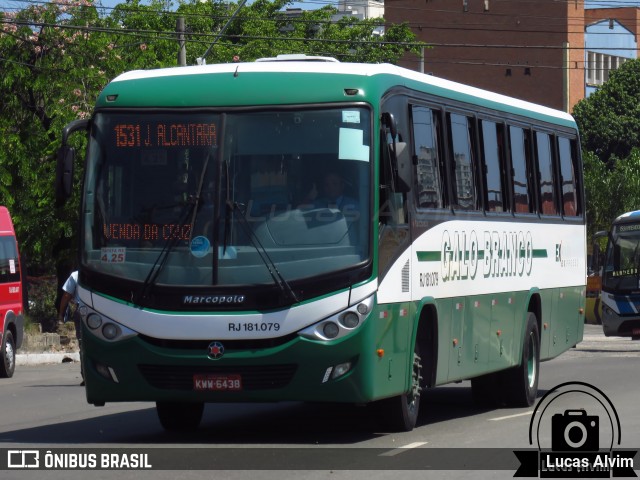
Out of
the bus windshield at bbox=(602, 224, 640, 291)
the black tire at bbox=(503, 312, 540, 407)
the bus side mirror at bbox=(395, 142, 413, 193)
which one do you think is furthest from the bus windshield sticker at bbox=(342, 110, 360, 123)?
the bus windshield at bbox=(602, 224, 640, 291)

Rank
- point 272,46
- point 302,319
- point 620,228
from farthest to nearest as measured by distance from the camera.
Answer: point 272,46 → point 620,228 → point 302,319

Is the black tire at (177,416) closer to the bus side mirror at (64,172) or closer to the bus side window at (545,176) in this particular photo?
the bus side mirror at (64,172)

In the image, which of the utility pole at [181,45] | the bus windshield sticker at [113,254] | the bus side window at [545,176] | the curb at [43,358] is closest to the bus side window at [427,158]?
the bus windshield sticker at [113,254]

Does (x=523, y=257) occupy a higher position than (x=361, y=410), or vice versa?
(x=523, y=257)

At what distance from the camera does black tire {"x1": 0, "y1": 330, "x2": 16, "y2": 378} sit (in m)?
22.8

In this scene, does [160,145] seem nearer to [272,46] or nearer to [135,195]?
[135,195]

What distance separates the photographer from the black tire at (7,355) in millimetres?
22812

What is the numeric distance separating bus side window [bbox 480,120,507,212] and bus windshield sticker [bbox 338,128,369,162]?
353cm

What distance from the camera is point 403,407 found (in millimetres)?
12336

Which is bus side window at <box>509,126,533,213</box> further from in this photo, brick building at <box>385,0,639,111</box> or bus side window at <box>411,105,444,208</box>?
brick building at <box>385,0,639,111</box>

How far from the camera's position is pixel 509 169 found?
1561 cm

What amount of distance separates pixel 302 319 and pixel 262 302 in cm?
33

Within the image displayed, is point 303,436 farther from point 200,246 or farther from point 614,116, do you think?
point 614,116

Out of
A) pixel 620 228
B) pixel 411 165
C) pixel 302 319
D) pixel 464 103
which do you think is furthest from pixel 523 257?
pixel 620 228
